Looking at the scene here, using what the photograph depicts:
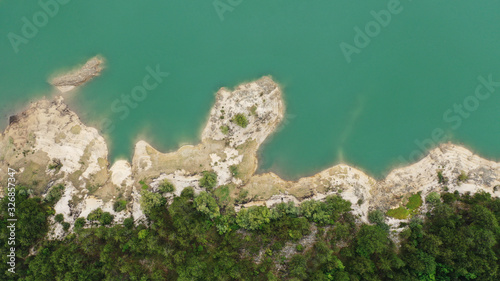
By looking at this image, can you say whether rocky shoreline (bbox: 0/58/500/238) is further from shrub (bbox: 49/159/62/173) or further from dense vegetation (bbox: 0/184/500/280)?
dense vegetation (bbox: 0/184/500/280)

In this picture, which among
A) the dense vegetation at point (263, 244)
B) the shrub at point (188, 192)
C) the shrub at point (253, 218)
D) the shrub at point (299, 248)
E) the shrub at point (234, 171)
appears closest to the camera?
the dense vegetation at point (263, 244)

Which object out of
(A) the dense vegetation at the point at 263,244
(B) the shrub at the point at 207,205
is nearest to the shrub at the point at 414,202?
(A) the dense vegetation at the point at 263,244

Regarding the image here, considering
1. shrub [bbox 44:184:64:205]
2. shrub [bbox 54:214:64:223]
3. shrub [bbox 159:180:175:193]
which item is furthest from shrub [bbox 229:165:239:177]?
shrub [bbox 44:184:64:205]

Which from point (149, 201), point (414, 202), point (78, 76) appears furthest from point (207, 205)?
point (414, 202)

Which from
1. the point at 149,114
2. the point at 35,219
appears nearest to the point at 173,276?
the point at 35,219

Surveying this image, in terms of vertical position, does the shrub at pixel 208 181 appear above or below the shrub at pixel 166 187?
above

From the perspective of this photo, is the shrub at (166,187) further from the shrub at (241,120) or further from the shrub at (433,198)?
the shrub at (433,198)
